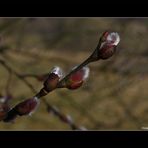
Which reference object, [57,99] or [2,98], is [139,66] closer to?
[57,99]

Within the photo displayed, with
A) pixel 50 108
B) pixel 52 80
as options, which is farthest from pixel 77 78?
pixel 50 108

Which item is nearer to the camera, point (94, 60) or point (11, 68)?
point (94, 60)

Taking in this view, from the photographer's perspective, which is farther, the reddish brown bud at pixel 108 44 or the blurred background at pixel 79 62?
the blurred background at pixel 79 62

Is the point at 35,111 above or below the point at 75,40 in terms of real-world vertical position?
below

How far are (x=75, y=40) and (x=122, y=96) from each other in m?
0.30

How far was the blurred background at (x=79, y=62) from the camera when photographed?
177cm

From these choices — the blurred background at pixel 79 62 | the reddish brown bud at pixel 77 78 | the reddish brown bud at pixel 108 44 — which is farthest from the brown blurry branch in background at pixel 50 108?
the reddish brown bud at pixel 108 44

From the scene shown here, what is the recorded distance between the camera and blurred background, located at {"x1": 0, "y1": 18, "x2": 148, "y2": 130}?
1.77 meters

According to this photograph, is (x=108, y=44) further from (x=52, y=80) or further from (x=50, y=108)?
(x=50, y=108)

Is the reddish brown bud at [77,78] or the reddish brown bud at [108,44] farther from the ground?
the reddish brown bud at [108,44]

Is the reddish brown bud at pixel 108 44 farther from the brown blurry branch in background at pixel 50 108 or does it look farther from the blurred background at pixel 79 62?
the brown blurry branch in background at pixel 50 108

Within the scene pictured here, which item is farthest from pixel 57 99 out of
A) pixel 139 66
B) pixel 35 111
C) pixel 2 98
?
pixel 139 66

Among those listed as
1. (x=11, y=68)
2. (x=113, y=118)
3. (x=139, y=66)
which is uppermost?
(x=11, y=68)

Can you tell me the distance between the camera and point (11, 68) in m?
1.77
